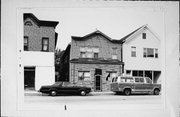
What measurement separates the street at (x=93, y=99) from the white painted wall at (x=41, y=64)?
177mm

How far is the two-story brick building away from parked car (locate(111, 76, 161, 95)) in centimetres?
93

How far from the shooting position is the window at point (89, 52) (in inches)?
148

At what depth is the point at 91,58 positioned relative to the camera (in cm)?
378

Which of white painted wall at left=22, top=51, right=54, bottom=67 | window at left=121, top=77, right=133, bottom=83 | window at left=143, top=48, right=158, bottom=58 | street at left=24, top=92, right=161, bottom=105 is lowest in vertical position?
street at left=24, top=92, right=161, bottom=105

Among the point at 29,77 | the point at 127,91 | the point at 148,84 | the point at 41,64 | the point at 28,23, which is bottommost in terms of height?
the point at 127,91

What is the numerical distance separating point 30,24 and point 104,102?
1.54m

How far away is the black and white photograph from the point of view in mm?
3703

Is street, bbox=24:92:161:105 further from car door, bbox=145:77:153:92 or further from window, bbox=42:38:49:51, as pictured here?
window, bbox=42:38:49:51

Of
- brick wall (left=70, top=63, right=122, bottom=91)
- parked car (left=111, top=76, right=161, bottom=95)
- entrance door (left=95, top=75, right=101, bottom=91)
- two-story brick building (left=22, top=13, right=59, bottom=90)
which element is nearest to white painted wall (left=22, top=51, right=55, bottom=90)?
two-story brick building (left=22, top=13, right=59, bottom=90)

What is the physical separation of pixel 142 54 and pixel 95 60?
0.69 metres

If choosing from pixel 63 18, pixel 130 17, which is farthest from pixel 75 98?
pixel 130 17

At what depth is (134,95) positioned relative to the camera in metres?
3.86

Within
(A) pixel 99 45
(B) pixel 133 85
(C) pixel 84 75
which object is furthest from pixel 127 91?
(A) pixel 99 45

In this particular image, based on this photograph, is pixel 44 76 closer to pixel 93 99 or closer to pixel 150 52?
pixel 93 99
